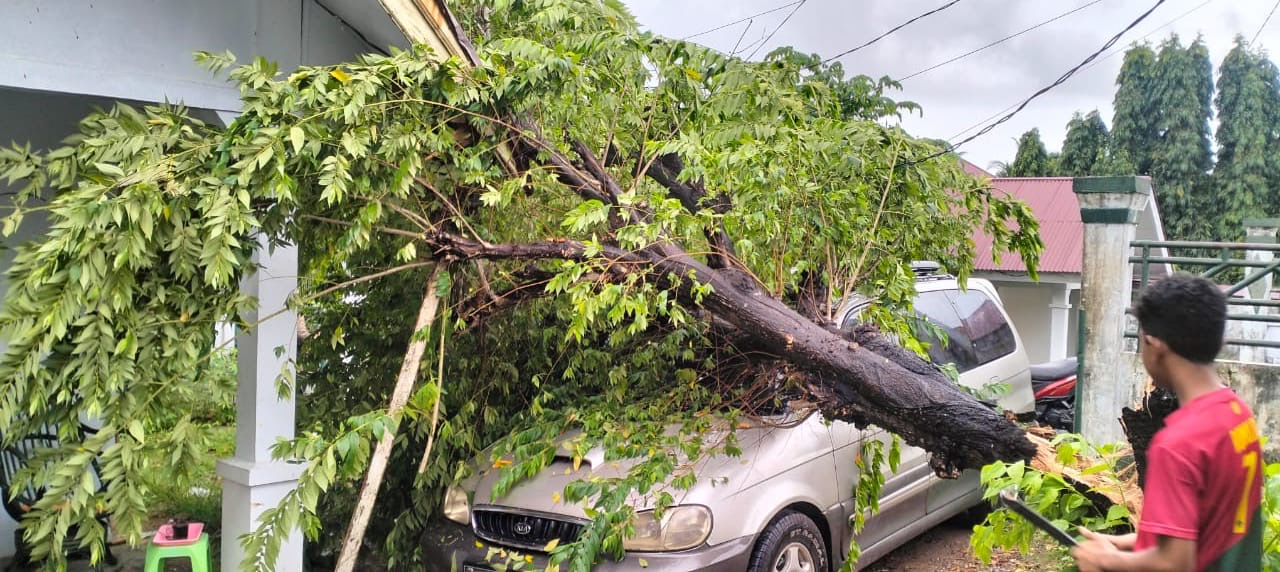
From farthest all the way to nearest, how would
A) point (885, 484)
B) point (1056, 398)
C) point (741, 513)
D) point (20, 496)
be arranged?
1. point (1056, 398)
2. point (885, 484)
3. point (20, 496)
4. point (741, 513)

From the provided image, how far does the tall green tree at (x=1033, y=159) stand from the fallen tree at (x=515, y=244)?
24841mm

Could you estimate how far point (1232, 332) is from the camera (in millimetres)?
7324

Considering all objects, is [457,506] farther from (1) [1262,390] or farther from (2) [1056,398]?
(2) [1056,398]

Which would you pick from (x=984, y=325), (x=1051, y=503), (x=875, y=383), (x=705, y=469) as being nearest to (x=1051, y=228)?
(x=984, y=325)

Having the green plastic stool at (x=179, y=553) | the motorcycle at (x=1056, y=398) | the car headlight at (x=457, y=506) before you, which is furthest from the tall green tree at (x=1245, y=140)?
the green plastic stool at (x=179, y=553)

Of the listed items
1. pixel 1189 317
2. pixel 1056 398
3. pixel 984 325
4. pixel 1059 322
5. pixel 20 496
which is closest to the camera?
pixel 1189 317

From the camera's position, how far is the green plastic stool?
4.30 metres

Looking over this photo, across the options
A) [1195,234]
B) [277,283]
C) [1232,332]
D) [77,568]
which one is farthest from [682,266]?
[1195,234]

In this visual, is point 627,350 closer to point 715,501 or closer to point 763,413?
point 763,413

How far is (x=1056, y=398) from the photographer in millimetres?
9445

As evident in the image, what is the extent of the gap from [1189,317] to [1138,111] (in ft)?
98.0

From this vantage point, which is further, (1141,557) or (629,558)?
(629,558)

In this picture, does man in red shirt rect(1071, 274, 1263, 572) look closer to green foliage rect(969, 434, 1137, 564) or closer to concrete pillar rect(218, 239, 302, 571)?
green foliage rect(969, 434, 1137, 564)

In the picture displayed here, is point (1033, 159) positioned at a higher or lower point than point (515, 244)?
higher
